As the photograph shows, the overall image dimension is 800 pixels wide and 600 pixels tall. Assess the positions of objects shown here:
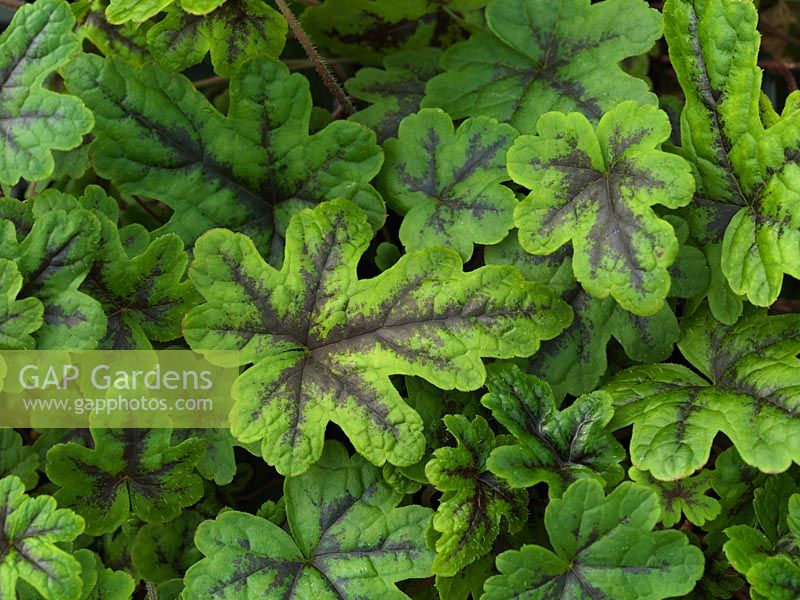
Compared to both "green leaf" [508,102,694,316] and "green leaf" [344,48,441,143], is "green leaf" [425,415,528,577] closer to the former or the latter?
"green leaf" [508,102,694,316]

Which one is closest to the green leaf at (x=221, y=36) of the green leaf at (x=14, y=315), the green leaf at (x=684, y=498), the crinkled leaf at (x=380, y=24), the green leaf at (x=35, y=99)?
the green leaf at (x=35, y=99)

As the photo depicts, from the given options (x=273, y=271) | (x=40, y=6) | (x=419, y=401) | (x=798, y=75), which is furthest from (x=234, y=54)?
(x=798, y=75)

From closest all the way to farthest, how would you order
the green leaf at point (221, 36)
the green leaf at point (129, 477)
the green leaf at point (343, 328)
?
the green leaf at point (343, 328)
the green leaf at point (129, 477)
the green leaf at point (221, 36)

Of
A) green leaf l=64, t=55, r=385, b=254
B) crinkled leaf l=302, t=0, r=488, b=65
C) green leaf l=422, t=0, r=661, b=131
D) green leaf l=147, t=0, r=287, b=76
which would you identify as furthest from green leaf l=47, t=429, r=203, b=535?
crinkled leaf l=302, t=0, r=488, b=65

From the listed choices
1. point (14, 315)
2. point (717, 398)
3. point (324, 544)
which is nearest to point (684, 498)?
point (717, 398)

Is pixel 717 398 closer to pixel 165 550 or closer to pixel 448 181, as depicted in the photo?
pixel 448 181

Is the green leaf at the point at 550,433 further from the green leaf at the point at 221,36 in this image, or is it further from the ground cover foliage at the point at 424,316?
the green leaf at the point at 221,36
